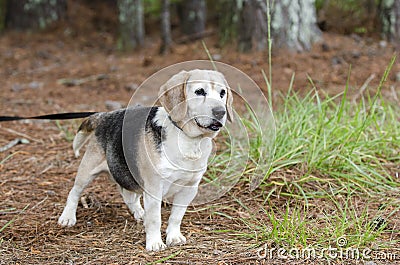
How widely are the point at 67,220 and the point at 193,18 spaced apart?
6332 millimetres

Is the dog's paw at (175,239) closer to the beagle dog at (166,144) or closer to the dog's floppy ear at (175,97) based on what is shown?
the beagle dog at (166,144)

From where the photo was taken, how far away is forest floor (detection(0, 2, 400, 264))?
325cm

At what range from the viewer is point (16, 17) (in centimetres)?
1042

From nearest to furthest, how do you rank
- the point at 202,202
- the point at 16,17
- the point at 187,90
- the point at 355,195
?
the point at 187,90, the point at 202,202, the point at 355,195, the point at 16,17

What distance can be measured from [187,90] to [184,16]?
271 inches

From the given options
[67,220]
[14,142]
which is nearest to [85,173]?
[67,220]

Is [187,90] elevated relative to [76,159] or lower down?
elevated

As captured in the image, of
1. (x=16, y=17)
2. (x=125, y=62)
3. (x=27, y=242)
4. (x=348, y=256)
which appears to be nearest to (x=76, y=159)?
(x=27, y=242)

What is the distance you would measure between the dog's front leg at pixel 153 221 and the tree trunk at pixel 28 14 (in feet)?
26.5

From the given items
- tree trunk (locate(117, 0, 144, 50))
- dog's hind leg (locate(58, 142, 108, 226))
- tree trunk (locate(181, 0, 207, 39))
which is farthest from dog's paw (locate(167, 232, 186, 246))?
tree trunk (locate(181, 0, 207, 39))

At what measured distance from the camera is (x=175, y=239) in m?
3.30

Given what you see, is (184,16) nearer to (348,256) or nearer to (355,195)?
(355,195)

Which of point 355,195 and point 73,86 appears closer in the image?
point 355,195

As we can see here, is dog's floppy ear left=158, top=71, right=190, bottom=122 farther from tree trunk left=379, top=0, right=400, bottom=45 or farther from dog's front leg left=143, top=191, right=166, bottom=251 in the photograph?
tree trunk left=379, top=0, right=400, bottom=45
